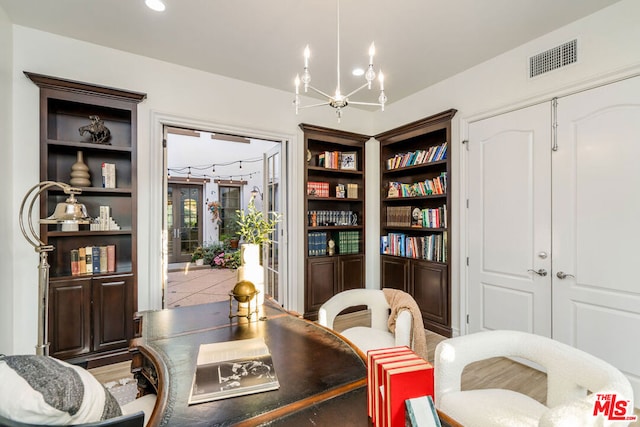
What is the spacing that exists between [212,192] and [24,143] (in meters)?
6.02

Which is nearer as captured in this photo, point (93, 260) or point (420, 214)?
point (93, 260)

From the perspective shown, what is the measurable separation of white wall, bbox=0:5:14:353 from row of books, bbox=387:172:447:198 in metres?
3.98

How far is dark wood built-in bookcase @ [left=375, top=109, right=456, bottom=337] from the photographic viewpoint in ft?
11.1

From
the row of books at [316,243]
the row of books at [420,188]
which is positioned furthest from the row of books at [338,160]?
the row of books at [316,243]

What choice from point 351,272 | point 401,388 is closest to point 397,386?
point 401,388

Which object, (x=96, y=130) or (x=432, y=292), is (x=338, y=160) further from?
(x=96, y=130)

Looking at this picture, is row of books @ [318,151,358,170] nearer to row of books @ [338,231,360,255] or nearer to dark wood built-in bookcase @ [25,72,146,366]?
row of books @ [338,231,360,255]

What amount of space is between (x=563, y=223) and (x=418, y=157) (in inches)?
67.5

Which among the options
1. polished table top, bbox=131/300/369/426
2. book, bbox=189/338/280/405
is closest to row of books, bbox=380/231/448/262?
polished table top, bbox=131/300/369/426

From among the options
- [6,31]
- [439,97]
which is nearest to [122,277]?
[6,31]

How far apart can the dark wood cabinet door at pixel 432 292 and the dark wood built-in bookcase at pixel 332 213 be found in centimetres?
85

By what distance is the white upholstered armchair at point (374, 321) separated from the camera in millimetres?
→ 2049

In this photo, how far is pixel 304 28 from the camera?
8.25ft

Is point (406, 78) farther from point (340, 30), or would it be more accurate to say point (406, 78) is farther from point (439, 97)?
point (340, 30)
